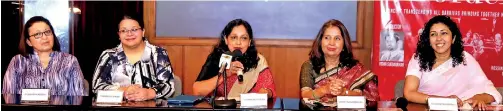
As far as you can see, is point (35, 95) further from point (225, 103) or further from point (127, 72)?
point (225, 103)

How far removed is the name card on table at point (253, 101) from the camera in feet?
8.25

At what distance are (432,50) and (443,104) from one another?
0.62 m

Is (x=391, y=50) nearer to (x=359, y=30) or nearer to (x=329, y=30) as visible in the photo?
(x=359, y=30)

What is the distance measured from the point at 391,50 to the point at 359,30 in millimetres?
335

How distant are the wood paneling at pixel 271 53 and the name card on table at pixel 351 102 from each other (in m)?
2.19

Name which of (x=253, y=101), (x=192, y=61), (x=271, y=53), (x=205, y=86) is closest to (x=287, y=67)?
(x=271, y=53)

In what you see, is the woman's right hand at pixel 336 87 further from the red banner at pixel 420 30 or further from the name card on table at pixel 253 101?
the red banner at pixel 420 30

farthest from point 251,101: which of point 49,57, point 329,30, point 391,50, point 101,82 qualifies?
point 391,50

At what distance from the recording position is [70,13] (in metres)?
5.13

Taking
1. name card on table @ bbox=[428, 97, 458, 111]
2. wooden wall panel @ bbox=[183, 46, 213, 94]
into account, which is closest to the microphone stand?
name card on table @ bbox=[428, 97, 458, 111]

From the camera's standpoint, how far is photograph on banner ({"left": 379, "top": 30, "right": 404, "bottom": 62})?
4406 millimetres

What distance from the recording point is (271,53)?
476cm

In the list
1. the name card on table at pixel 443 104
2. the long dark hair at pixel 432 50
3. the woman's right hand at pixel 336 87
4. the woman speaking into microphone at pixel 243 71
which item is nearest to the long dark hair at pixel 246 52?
the woman speaking into microphone at pixel 243 71

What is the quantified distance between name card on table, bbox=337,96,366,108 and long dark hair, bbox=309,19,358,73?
0.64 m
